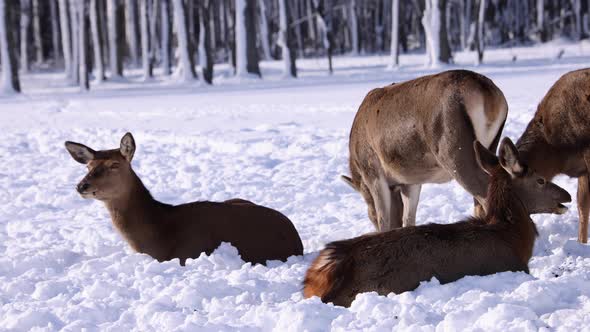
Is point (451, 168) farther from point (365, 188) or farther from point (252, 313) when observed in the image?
point (252, 313)

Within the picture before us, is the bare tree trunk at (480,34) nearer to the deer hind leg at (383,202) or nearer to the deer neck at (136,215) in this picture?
the deer hind leg at (383,202)

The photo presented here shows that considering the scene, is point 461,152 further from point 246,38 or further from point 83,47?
point 83,47

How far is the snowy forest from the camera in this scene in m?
32.7

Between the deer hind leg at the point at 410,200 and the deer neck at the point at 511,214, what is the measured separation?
217 centimetres

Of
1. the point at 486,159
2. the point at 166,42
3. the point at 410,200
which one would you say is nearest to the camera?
the point at 486,159

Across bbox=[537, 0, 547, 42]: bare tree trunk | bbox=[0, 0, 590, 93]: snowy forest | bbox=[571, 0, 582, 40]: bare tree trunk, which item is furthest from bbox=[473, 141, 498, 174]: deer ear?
bbox=[571, 0, 582, 40]: bare tree trunk

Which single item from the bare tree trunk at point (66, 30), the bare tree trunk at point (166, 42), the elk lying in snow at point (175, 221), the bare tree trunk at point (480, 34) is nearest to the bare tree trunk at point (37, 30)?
the bare tree trunk at point (66, 30)

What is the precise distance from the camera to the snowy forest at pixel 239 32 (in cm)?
3272

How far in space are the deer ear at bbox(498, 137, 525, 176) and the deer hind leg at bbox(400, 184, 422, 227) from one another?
2.19m

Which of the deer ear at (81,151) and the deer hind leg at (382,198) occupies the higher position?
the deer ear at (81,151)

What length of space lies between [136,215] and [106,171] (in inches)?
19.8

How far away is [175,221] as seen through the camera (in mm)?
7875

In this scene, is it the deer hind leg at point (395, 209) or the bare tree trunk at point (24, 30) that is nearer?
the deer hind leg at point (395, 209)

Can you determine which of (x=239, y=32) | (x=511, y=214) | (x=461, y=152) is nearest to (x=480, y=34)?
(x=239, y=32)
